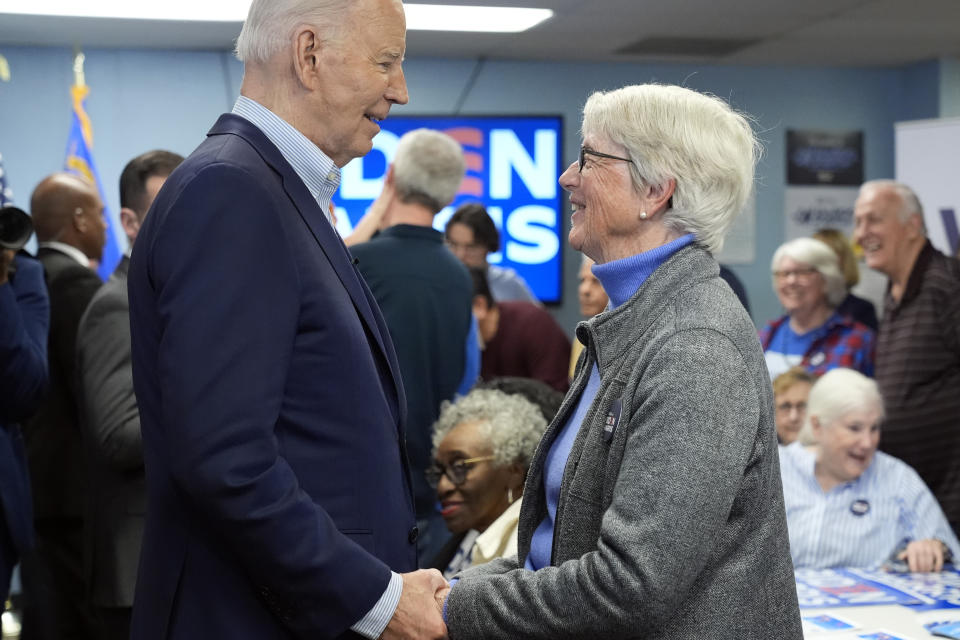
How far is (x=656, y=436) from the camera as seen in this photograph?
1187 mm

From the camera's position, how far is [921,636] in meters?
2.07

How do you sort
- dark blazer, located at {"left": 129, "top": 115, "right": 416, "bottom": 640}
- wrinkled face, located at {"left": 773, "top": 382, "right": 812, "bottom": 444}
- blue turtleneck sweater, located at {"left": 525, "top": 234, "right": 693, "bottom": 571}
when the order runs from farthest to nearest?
wrinkled face, located at {"left": 773, "top": 382, "right": 812, "bottom": 444}, blue turtleneck sweater, located at {"left": 525, "top": 234, "right": 693, "bottom": 571}, dark blazer, located at {"left": 129, "top": 115, "right": 416, "bottom": 640}

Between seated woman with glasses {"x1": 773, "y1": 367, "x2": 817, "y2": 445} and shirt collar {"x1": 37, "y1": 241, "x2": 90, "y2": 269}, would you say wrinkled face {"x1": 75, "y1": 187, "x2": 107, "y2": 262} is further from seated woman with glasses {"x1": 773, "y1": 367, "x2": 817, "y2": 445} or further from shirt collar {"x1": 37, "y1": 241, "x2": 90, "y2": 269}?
seated woman with glasses {"x1": 773, "y1": 367, "x2": 817, "y2": 445}

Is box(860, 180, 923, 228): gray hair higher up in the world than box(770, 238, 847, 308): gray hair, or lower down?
higher up

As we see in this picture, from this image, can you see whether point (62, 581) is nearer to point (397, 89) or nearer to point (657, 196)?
point (397, 89)

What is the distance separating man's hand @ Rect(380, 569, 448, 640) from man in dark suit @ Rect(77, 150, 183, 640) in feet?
3.44

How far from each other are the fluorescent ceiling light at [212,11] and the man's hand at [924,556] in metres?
3.58

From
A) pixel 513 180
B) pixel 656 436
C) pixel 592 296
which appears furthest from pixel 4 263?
pixel 513 180

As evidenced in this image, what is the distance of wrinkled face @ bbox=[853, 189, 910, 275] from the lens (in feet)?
13.5

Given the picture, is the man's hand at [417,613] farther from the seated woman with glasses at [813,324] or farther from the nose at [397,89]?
the seated woman with glasses at [813,324]

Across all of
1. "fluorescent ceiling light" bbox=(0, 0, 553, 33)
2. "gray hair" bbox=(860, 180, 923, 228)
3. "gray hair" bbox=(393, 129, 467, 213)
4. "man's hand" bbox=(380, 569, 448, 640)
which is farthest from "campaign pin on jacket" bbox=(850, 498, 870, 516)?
"fluorescent ceiling light" bbox=(0, 0, 553, 33)

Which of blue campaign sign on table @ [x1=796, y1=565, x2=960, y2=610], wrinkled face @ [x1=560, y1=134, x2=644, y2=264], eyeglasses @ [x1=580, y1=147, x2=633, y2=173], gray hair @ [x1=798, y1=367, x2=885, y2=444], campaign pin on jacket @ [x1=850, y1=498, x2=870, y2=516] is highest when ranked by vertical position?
eyeglasses @ [x1=580, y1=147, x2=633, y2=173]

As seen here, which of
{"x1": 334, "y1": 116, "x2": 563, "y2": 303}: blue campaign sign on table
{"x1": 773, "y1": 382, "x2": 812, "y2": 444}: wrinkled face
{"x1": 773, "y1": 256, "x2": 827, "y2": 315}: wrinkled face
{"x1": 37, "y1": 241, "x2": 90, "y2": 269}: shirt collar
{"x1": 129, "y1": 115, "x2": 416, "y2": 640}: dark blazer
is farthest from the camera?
{"x1": 334, "y1": 116, "x2": 563, "y2": 303}: blue campaign sign on table

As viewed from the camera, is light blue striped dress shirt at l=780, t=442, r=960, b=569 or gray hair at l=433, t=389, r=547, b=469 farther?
light blue striped dress shirt at l=780, t=442, r=960, b=569
